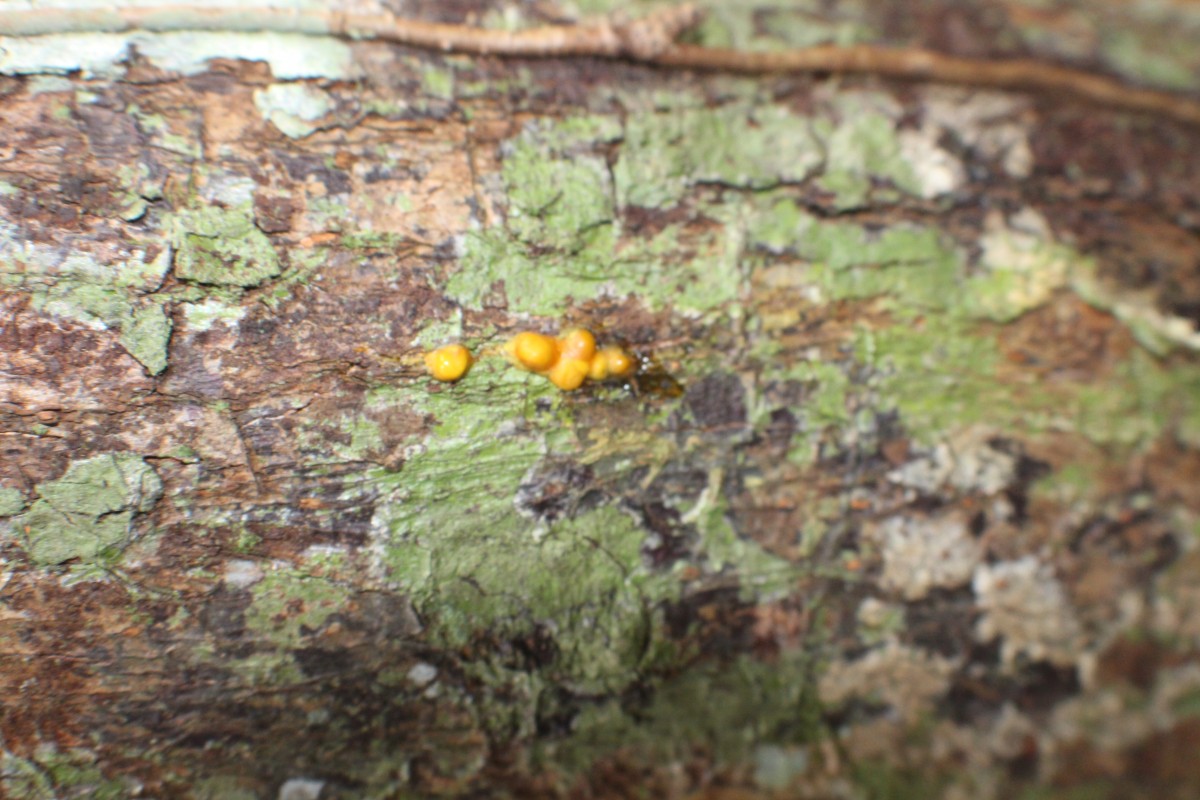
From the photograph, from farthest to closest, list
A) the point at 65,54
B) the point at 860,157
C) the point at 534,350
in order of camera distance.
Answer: the point at 860,157 → the point at 534,350 → the point at 65,54

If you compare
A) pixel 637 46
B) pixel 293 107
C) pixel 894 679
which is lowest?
pixel 894 679

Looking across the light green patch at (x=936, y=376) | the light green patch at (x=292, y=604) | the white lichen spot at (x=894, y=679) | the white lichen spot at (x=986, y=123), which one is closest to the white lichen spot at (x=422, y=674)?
the light green patch at (x=292, y=604)

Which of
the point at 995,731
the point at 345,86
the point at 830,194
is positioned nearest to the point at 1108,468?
the point at 995,731

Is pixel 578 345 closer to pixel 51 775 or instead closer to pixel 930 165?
pixel 930 165

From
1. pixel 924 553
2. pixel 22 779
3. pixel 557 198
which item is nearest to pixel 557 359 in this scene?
pixel 557 198

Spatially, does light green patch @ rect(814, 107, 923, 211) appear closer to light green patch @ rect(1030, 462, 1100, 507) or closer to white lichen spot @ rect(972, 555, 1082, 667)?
light green patch @ rect(1030, 462, 1100, 507)

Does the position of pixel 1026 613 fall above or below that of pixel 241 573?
below

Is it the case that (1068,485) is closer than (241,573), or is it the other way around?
(241,573)

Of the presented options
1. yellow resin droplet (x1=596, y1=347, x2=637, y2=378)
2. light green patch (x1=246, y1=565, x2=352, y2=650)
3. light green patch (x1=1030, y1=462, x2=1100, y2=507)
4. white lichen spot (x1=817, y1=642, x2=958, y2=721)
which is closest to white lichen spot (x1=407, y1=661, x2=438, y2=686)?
light green patch (x1=246, y1=565, x2=352, y2=650)
